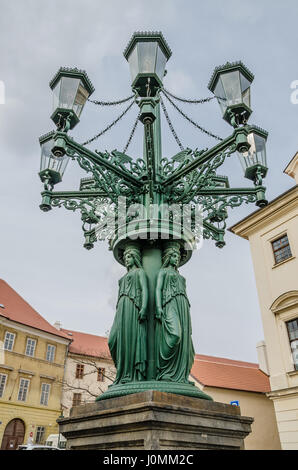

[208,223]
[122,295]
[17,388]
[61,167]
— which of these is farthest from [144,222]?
[17,388]

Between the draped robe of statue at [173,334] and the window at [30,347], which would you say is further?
the window at [30,347]

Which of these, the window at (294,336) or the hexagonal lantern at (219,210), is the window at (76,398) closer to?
the window at (294,336)

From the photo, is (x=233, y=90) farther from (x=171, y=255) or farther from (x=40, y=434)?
(x=40, y=434)

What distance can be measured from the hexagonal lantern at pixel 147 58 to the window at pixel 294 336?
12.5 meters

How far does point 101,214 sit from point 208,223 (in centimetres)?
147

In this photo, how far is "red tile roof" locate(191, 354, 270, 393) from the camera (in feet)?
65.1

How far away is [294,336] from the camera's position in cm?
1414

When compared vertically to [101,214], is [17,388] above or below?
above

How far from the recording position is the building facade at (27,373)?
26.2 metres

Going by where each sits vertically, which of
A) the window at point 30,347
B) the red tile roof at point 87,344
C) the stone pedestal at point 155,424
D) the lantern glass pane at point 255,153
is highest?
the red tile roof at point 87,344

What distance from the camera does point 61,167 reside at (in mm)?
5227

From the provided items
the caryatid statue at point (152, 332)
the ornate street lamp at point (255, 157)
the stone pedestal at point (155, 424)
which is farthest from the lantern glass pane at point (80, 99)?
the stone pedestal at point (155, 424)
